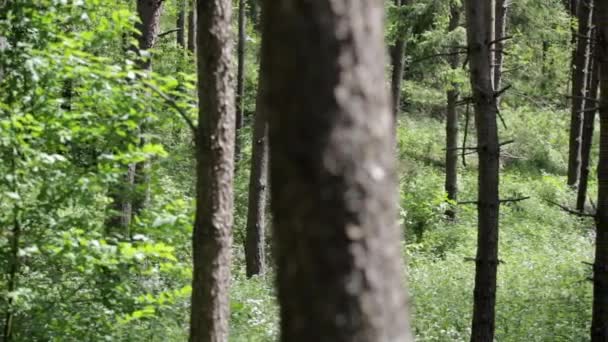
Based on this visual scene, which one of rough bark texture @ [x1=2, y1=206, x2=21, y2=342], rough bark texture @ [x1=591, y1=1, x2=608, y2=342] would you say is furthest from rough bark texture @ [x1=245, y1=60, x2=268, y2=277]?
rough bark texture @ [x1=2, y1=206, x2=21, y2=342]

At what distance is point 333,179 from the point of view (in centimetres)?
242

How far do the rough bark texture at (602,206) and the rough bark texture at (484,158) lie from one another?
3.89 ft

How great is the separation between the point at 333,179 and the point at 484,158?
22.2ft

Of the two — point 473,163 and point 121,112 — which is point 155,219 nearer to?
point 121,112

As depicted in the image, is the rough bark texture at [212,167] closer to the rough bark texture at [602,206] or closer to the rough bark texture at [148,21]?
the rough bark texture at [602,206]

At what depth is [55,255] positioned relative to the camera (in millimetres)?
6121

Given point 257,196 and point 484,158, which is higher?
point 484,158

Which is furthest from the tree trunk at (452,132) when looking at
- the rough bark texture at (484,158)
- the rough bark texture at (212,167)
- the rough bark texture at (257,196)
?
the rough bark texture at (212,167)

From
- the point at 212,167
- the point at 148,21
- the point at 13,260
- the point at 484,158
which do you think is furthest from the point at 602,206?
the point at 148,21

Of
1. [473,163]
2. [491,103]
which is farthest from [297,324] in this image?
[473,163]

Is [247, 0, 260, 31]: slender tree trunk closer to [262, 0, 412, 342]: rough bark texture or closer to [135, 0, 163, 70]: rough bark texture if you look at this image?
[135, 0, 163, 70]: rough bark texture

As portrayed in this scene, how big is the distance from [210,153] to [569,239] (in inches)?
607

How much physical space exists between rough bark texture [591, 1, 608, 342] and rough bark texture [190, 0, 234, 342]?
4.48 meters

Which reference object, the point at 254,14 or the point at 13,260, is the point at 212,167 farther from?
the point at 254,14
